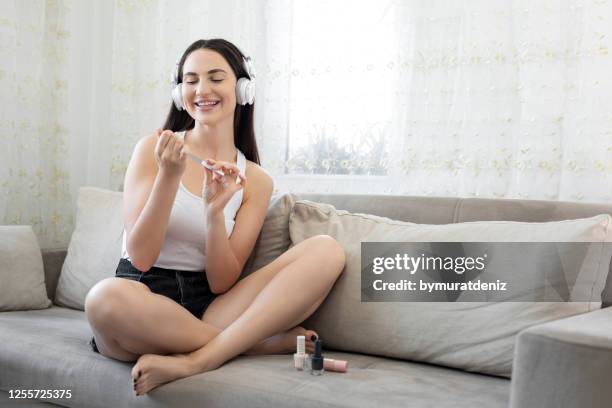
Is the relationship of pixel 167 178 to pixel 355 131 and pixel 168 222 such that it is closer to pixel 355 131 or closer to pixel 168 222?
pixel 168 222

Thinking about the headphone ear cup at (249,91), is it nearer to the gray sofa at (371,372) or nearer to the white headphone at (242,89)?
the white headphone at (242,89)

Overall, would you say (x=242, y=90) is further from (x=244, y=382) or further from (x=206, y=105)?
(x=244, y=382)

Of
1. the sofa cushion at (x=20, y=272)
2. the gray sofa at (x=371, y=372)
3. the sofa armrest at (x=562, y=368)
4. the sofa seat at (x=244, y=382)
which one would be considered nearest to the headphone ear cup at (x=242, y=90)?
the gray sofa at (x=371, y=372)

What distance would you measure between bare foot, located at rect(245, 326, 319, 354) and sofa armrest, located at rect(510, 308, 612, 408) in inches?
26.1

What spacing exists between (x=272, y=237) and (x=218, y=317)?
1.08 feet

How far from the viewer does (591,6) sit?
1921 millimetres

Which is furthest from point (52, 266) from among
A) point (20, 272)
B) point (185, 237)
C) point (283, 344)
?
point (283, 344)

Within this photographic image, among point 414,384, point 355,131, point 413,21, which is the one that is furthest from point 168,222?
point 413,21

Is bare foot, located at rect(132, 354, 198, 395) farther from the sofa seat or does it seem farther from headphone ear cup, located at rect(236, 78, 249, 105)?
headphone ear cup, located at rect(236, 78, 249, 105)

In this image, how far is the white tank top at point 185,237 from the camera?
181 cm

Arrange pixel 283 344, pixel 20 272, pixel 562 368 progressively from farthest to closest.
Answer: pixel 20 272 → pixel 283 344 → pixel 562 368

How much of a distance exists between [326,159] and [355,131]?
0.15m

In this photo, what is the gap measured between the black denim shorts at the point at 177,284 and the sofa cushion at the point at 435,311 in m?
0.28

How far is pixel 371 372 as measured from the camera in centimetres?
157
